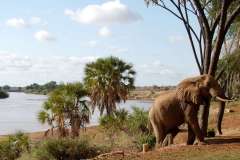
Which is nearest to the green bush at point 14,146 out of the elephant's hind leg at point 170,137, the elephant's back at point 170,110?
the elephant's hind leg at point 170,137

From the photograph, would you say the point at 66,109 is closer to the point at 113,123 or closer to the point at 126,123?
the point at 113,123

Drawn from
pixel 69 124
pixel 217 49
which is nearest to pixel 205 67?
pixel 217 49

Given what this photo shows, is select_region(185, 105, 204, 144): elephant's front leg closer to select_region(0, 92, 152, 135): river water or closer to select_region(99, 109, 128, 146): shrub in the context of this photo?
select_region(99, 109, 128, 146): shrub

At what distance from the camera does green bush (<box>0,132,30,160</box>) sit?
22.9m

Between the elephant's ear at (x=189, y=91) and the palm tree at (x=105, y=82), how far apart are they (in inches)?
754

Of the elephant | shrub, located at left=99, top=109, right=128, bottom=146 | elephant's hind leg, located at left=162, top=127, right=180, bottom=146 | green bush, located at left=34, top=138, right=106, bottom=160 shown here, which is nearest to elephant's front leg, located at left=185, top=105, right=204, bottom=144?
the elephant

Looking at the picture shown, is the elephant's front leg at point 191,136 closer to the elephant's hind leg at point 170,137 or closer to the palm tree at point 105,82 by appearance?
the elephant's hind leg at point 170,137

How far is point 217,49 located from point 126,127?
11.6 meters

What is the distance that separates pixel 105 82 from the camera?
1299 inches

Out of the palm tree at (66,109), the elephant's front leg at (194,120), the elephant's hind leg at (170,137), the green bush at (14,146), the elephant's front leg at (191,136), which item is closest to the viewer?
the elephant's front leg at (194,120)

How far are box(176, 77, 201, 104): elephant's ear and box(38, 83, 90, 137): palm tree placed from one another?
15.5m

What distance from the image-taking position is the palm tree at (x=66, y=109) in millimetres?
28797

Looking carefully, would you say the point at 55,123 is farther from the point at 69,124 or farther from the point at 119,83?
the point at 119,83

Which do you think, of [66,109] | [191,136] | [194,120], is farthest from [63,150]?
[66,109]
